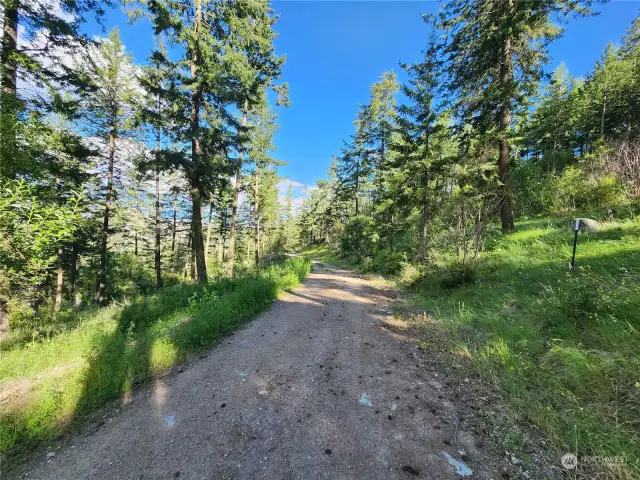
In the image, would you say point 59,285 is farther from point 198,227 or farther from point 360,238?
point 360,238

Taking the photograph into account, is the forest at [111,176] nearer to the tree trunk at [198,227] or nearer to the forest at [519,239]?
the tree trunk at [198,227]

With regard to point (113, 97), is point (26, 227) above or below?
below

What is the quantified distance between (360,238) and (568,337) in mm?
19320

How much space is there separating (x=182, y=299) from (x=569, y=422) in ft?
31.0

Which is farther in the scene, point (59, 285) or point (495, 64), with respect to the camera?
point (59, 285)

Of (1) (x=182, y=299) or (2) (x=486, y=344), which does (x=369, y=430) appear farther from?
(1) (x=182, y=299)

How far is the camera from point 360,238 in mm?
22938

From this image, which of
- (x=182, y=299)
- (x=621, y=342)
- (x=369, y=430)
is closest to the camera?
(x=369, y=430)

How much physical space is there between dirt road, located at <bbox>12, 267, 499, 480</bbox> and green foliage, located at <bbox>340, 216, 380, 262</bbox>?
50.6ft

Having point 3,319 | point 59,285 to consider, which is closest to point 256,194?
point 59,285

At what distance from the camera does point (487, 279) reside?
7.22 m

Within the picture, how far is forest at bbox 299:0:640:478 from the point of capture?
281 cm

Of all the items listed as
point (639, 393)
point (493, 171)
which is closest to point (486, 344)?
point (639, 393)

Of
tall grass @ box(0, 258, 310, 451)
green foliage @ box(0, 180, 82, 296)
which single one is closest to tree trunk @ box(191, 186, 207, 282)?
tall grass @ box(0, 258, 310, 451)
